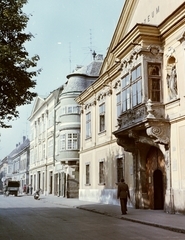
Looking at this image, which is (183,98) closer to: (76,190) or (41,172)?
(76,190)

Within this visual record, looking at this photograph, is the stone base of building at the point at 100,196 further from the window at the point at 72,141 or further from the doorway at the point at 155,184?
the window at the point at 72,141

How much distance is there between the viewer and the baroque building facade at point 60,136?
120 feet

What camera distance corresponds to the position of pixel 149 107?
58.5ft

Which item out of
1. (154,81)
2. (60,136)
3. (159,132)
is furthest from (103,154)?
(60,136)

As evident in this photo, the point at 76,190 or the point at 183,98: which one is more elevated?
the point at 183,98

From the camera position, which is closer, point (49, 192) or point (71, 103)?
point (71, 103)

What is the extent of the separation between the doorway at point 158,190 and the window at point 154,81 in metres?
4.41

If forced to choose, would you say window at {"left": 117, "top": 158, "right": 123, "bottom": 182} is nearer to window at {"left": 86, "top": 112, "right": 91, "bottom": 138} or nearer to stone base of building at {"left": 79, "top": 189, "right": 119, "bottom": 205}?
stone base of building at {"left": 79, "top": 189, "right": 119, "bottom": 205}

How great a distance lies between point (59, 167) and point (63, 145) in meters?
5.22

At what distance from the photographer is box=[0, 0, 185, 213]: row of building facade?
57.4 ft

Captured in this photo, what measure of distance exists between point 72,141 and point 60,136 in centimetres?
183

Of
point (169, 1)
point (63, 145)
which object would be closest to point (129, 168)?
point (169, 1)

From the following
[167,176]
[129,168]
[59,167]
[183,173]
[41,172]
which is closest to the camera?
[183,173]

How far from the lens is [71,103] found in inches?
1468
